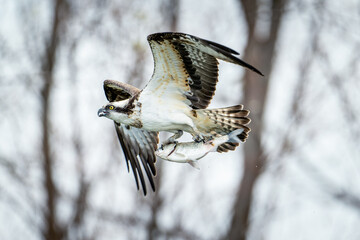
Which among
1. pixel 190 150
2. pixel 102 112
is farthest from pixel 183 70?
pixel 190 150

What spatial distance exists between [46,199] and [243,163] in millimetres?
5398

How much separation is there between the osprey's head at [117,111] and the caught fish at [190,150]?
2.59 feet

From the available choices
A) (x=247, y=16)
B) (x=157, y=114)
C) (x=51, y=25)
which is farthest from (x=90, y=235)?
(x=157, y=114)

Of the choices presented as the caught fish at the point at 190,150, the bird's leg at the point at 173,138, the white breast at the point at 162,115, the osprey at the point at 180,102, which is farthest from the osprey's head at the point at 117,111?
the caught fish at the point at 190,150

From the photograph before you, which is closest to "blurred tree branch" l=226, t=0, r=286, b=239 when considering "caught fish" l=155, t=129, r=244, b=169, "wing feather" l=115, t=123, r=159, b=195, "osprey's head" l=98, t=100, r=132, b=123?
"wing feather" l=115, t=123, r=159, b=195

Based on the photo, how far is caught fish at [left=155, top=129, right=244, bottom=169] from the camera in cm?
737

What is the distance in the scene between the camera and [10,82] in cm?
1802

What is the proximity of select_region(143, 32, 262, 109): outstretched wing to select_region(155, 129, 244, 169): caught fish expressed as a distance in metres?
0.93

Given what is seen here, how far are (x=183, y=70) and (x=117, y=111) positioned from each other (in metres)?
0.91

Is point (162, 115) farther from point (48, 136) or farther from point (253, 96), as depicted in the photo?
point (253, 96)

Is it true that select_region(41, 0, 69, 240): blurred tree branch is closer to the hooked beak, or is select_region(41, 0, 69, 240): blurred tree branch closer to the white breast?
the hooked beak

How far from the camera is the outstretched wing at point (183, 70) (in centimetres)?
786

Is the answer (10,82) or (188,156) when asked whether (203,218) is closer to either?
(10,82)

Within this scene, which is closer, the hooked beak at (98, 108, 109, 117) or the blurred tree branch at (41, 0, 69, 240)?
the hooked beak at (98, 108, 109, 117)
